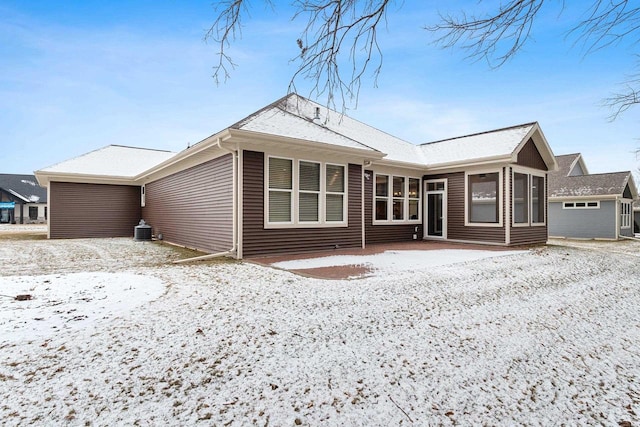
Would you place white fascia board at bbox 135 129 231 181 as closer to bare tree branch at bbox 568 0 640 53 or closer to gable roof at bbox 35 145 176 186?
gable roof at bbox 35 145 176 186

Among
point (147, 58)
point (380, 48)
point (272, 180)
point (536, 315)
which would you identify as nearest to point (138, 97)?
point (147, 58)

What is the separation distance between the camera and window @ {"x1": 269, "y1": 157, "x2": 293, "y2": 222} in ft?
27.5

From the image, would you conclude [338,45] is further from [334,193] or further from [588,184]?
[588,184]

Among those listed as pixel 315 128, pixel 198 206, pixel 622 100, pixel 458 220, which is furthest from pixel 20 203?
pixel 622 100

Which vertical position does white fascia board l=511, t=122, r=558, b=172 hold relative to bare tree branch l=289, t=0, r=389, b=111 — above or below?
above

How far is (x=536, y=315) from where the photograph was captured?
404 centimetres

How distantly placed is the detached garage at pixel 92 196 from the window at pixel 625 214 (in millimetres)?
25801

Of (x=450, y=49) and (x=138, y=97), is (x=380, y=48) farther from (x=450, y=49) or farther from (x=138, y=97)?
(x=138, y=97)

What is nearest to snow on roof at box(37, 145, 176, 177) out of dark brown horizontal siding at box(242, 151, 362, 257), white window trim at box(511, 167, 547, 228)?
dark brown horizontal siding at box(242, 151, 362, 257)

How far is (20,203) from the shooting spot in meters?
34.8

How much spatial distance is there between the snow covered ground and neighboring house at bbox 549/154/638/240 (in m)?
15.8

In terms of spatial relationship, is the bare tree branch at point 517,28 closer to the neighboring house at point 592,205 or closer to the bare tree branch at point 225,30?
the bare tree branch at point 225,30

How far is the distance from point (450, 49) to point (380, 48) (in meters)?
0.71

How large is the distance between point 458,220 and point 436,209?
150 centimetres
